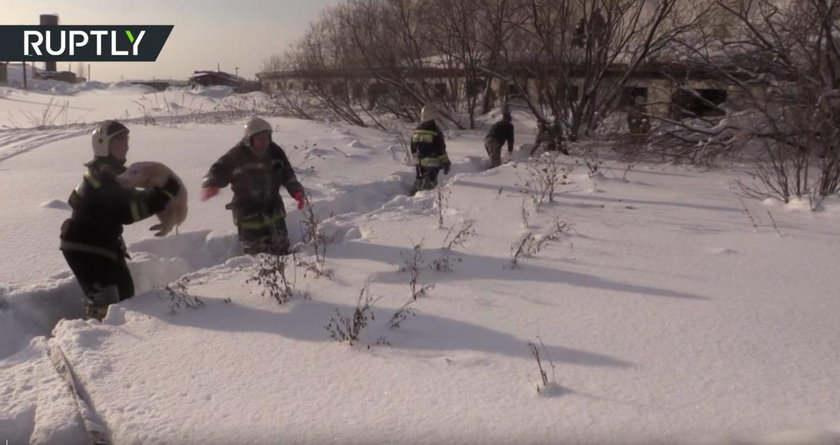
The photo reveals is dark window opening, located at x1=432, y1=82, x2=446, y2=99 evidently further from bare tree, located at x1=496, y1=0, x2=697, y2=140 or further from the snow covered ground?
the snow covered ground

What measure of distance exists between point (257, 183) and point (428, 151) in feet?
11.6

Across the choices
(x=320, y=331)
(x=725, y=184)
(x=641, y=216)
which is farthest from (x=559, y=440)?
(x=725, y=184)

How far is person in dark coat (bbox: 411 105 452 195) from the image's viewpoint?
8.92 meters

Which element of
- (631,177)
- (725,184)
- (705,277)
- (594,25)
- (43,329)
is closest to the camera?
(43,329)

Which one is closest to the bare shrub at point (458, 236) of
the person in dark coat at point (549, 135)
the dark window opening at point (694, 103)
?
the dark window opening at point (694, 103)

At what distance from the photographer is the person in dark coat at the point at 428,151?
8.92 m

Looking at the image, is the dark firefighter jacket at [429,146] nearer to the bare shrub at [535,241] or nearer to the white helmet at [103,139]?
the bare shrub at [535,241]

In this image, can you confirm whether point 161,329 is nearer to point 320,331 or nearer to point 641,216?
point 320,331

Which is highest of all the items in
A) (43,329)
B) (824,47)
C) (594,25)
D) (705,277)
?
(594,25)

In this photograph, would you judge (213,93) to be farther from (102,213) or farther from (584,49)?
(102,213)

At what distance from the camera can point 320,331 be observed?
376 centimetres

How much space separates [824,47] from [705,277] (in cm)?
722

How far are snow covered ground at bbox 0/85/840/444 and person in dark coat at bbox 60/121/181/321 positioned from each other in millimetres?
316

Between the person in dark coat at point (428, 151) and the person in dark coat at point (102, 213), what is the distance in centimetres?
493
